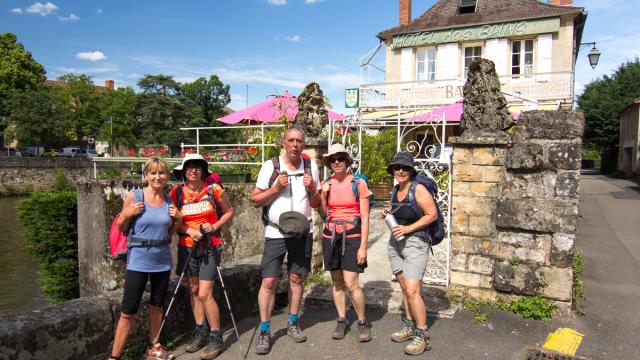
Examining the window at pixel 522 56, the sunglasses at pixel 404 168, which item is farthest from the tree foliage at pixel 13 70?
the sunglasses at pixel 404 168

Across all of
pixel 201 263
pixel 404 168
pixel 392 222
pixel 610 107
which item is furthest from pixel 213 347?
pixel 610 107

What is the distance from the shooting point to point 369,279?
582 cm

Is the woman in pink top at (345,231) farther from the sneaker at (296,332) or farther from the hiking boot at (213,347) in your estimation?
the hiking boot at (213,347)

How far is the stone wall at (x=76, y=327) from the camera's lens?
2.93 meters

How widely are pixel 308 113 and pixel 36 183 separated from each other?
1272 inches

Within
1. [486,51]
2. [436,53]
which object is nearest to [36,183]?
[436,53]

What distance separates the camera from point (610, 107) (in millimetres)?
33062

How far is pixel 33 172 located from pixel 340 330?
112 ft

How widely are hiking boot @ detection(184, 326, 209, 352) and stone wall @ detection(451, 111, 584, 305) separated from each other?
259 centimetres

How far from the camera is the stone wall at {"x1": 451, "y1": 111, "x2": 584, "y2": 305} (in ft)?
14.5

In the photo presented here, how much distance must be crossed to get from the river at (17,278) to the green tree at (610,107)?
33.8 m

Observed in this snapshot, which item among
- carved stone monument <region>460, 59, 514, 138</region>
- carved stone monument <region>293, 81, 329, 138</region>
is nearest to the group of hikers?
carved stone monument <region>460, 59, 514, 138</region>

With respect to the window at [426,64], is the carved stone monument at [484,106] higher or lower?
lower

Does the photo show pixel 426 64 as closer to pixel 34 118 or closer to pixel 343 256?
pixel 343 256
